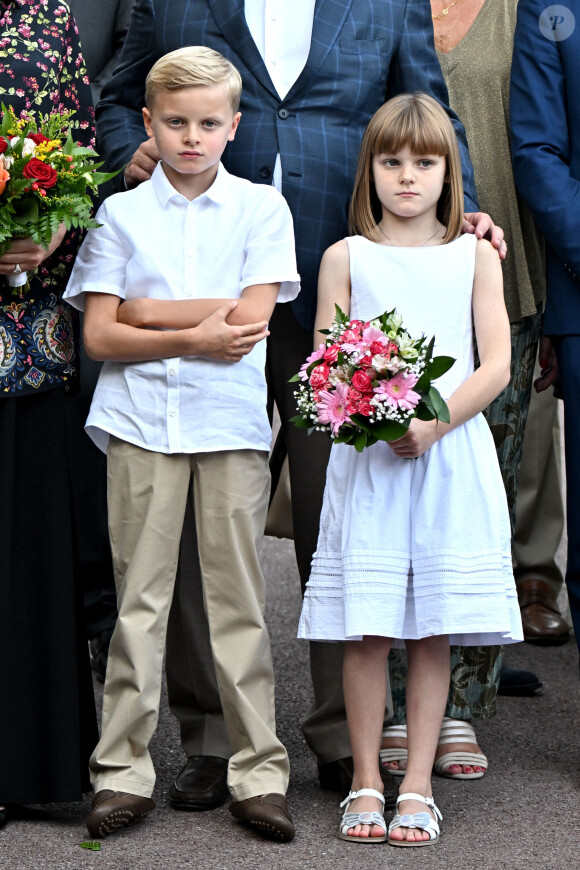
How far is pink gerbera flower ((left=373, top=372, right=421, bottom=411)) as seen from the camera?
345 cm

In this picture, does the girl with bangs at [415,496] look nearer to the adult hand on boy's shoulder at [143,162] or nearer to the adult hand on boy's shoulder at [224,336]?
the adult hand on boy's shoulder at [224,336]

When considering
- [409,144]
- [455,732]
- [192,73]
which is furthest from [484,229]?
[455,732]

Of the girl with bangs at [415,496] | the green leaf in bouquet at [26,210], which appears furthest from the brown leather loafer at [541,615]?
the green leaf in bouquet at [26,210]

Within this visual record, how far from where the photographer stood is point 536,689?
5.16m

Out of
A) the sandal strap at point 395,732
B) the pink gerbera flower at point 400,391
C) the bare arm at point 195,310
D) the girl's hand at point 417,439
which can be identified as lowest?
the sandal strap at point 395,732

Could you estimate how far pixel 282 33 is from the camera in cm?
402

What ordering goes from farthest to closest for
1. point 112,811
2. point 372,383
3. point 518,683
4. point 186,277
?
point 518,683 → point 186,277 → point 112,811 → point 372,383

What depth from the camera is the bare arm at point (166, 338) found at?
3619mm

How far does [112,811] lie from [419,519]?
113cm

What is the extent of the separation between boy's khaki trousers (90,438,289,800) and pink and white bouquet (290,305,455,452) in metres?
0.34

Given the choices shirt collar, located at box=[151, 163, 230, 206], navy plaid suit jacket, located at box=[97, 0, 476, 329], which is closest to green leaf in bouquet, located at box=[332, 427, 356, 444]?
navy plaid suit jacket, located at box=[97, 0, 476, 329]

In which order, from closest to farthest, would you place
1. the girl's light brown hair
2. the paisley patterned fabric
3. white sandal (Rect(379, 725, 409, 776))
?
the paisley patterned fabric, the girl's light brown hair, white sandal (Rect(379, 725, 409, 776))

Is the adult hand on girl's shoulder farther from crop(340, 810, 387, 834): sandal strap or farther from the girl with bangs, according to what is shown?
crop(340, 810, 387, 834): sandal strap

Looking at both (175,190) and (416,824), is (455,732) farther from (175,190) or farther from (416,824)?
(175,190)
